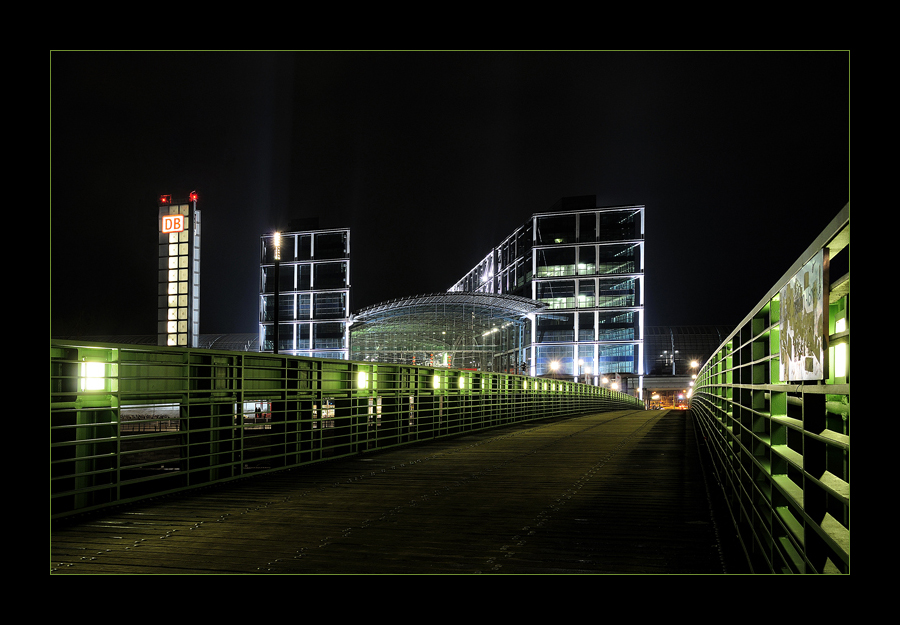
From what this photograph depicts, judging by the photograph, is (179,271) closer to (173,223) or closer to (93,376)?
(173,223)

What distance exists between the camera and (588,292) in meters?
85.8

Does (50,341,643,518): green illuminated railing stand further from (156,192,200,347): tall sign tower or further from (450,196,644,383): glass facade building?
(450,196,644,383): glass facade building

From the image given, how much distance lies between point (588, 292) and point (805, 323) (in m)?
84.3

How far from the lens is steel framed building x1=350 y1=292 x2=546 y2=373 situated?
71.1 metres

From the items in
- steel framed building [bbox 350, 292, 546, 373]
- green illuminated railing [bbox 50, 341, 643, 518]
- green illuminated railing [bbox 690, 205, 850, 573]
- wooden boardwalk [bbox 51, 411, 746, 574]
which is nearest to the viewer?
green illuminated railing [bbox 690, 205, 850, 573]

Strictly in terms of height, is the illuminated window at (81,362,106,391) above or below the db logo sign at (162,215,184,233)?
below

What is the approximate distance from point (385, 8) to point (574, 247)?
8370 cm

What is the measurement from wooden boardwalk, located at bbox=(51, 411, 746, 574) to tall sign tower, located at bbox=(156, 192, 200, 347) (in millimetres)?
44211

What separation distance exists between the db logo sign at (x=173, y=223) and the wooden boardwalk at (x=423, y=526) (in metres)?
47.1

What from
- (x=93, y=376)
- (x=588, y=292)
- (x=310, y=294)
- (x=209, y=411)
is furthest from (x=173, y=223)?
(x=588, y=292)

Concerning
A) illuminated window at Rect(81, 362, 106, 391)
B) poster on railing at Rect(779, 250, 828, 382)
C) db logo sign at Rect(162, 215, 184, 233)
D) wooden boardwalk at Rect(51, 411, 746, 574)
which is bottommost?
wooden boardwalk at Rect(51, 411, 746, 574)

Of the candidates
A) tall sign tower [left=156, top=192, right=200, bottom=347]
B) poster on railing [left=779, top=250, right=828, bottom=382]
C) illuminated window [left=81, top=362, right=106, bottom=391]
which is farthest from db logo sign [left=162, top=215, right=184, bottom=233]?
poster on railing [left=779, top=250, right=828, bottom=382]
